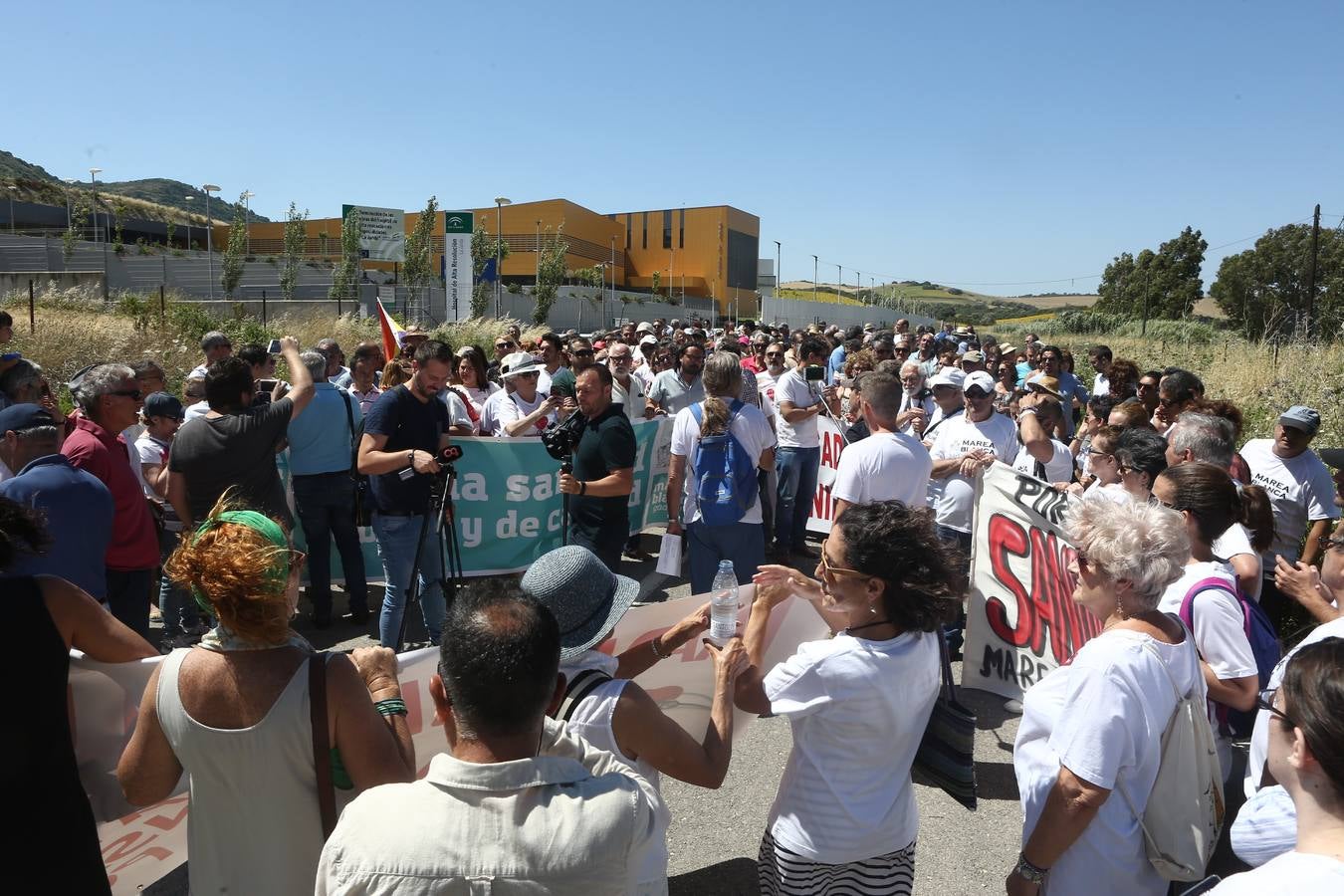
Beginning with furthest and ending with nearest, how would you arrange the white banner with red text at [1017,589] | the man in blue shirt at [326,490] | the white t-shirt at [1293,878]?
1. the man in blue shirt at [326,490]
2. the white banner with red text at [1017,589]
3. the white t-shirt at [1293,878]

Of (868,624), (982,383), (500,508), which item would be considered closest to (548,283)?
(500,508)

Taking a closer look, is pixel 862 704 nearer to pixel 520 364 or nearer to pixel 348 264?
pixel 520 364

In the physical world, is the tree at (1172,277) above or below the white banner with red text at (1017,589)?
above

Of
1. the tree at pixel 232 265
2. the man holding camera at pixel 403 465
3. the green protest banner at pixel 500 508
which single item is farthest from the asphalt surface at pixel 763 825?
the tree at pixel 232 265

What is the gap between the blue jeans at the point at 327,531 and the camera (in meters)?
6.15

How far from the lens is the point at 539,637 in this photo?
1736mm

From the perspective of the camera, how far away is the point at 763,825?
3930 mm

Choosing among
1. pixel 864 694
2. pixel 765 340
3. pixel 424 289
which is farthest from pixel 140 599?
pixel 424 289

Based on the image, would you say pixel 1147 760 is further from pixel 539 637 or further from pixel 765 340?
pixel 765 340

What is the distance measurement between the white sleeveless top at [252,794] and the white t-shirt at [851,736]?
1171mm

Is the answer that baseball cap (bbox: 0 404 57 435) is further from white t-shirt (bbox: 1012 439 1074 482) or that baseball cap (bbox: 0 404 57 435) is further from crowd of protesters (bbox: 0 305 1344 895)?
white t-shirt (bbox: 1012 439 1074 482)

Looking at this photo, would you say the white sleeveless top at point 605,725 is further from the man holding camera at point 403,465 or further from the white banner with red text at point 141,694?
the man holding camera at point 403,465

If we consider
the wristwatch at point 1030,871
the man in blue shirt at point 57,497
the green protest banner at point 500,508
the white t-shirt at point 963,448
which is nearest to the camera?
the wristwatch at point 1030,871

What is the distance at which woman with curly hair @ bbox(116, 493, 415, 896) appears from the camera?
2.01m
